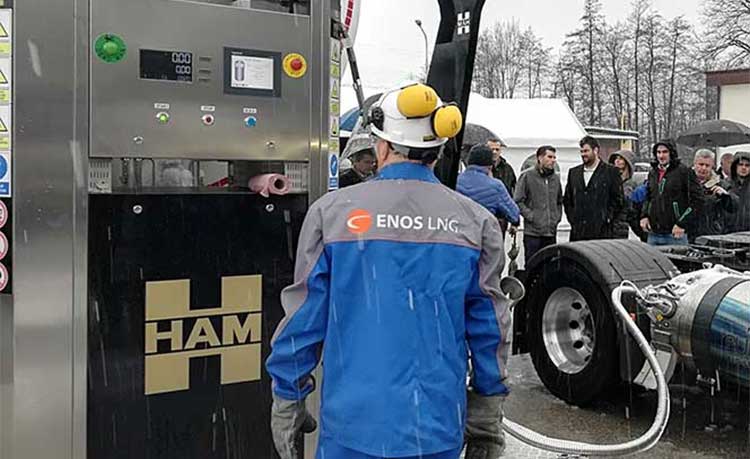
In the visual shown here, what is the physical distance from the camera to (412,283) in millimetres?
2586

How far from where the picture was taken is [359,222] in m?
2.60

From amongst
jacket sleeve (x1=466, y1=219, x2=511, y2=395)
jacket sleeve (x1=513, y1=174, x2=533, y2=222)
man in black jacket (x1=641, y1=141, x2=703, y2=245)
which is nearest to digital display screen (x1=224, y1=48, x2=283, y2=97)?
jacket sleeve (x1=466, y1=219, x2=511, y2=395)

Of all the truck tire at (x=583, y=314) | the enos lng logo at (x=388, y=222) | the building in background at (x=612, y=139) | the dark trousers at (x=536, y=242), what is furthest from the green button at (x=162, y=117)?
the building in background at (x=612, y=139)

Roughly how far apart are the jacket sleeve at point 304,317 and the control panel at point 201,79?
3.18 feet

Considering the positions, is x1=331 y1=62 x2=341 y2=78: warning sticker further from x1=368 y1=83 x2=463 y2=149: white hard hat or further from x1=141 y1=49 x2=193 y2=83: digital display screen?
x1=368 y1=83 x2=463 y2=149: white hard hat

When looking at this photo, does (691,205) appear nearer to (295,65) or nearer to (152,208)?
(295,65)

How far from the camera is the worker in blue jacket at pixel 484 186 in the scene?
798 centimetres

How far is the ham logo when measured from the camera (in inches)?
102

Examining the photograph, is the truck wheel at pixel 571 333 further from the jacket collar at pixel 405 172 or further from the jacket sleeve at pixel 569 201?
the jacket sleeve at pixel 569 201

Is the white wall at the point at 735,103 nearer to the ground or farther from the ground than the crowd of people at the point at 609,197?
farther from the ground

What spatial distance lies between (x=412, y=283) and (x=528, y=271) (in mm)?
3838

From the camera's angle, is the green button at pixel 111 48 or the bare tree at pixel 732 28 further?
the bare tree at pixel 732 28

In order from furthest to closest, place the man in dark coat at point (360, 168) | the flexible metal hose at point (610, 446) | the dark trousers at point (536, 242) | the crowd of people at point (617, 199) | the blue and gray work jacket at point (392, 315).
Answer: the dark trousers at point (536, 242)
the crowd of people at point (617, 199)
the man in dark coat at point (360, 168)
the flexible metal hose at point (610, 446)
the blue and gray work jacket at point (392, 315)

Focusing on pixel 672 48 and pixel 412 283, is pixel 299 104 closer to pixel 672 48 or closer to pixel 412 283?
pixel 412 283
